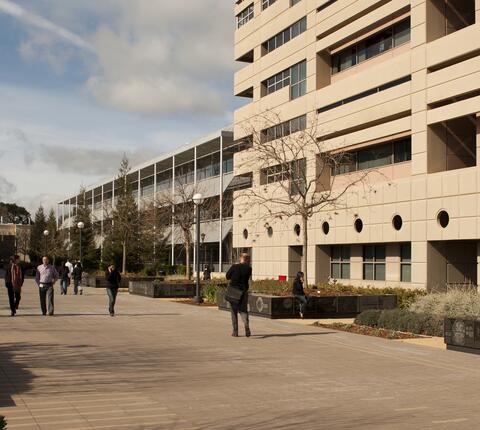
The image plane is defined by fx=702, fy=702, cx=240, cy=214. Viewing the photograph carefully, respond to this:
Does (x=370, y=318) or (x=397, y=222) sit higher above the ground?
(x=397, y=222)

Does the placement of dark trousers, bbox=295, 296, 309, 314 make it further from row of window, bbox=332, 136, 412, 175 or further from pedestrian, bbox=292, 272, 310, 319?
row of window, bbox=332, 136, 412, 175

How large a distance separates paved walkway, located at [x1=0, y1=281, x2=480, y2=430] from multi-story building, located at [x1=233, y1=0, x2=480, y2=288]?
14.3 metres

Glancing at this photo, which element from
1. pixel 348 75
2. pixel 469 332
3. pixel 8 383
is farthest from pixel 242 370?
pixel 348 75

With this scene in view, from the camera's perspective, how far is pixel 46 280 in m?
20.0

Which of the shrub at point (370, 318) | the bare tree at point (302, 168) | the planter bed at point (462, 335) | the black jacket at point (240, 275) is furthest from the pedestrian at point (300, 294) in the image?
the bare tree at point (302, 168)

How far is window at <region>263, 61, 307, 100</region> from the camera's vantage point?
40.2m

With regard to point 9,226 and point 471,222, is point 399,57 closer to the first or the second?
point 471,222

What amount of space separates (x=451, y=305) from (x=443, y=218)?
12.2 meters

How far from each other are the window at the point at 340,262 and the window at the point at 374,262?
1.65 meters

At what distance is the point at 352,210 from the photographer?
1371 inches

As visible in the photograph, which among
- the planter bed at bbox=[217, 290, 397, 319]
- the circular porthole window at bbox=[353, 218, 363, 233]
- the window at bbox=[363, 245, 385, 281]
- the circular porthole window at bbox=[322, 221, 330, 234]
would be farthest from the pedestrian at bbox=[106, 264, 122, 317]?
the circular porthole window at bbox=[322, 221, 330, 234]

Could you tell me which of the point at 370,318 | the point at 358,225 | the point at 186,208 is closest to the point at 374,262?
the point at 358,225

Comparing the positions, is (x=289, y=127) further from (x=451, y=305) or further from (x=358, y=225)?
(x=451, y=305)

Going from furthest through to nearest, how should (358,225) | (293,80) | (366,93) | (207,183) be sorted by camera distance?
1. (207,183)
2. (293,80)
3. (358,225)
4. (366,93)
